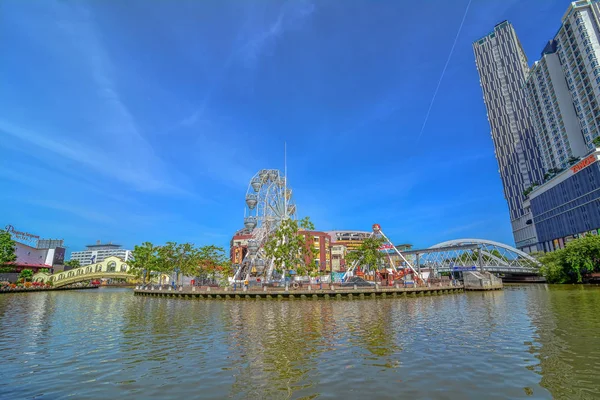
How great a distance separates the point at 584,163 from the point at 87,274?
175 m

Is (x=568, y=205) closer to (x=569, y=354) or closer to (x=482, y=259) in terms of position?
(x=482, y=259)

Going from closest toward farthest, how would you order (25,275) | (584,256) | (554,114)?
1. (584,256)
2. (25,275)
3. (554,114)

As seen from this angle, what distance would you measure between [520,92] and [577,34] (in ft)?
237

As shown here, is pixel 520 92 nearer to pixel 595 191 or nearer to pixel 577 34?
pixel 577 34

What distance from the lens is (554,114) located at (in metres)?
153

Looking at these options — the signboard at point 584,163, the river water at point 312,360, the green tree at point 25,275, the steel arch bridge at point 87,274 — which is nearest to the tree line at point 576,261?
the signboard at point 584,163

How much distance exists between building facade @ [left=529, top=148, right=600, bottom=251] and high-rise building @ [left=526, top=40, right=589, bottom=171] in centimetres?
1819

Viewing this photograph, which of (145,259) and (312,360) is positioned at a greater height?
(145,259)

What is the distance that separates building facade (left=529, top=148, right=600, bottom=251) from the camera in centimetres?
10656

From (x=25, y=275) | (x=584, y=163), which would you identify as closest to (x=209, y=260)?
(x=25, y=275)

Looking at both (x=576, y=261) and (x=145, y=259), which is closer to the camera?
(x=576, y=261)

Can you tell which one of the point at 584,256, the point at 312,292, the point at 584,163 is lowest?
the point at 312,292

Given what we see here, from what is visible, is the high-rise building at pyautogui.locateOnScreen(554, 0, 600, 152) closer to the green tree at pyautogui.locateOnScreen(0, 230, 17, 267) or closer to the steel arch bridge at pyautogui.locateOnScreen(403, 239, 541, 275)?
the steel arch bridge at pyautogui.locateOnScreen(403, 239, 541, 275)

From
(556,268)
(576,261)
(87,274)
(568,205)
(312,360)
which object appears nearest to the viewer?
(312,360)
